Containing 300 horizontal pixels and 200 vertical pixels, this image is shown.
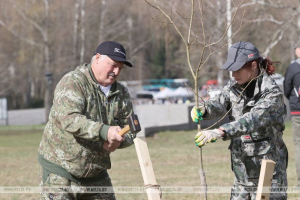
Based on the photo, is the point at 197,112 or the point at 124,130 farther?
the point at 197,112

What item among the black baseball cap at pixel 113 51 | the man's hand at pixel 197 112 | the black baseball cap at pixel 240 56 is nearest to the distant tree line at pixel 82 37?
the black baseball cap at pixel 240 56

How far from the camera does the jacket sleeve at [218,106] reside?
5219 mm

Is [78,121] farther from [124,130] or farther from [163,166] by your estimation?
[163,166]

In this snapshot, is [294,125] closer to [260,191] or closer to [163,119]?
[260,191]

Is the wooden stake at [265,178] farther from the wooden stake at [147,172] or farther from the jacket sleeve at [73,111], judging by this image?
the jacket sleeve at [73,111]

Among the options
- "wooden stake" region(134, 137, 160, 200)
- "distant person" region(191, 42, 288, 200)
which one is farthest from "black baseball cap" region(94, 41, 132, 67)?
"distant person" region(191, 42, 288, 200)

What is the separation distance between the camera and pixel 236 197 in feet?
17.5

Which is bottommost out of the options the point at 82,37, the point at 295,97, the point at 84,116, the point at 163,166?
the point at 82,37

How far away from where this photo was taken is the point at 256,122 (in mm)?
4879

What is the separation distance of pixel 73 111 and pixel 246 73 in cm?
158

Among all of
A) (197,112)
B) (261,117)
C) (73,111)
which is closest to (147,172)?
(73,111)

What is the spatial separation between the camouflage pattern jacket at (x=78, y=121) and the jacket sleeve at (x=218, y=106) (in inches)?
31.7

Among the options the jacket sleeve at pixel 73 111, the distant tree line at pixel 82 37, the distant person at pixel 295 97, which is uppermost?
the jacket sleeve at pixel 73 111

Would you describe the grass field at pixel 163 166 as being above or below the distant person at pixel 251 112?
below
